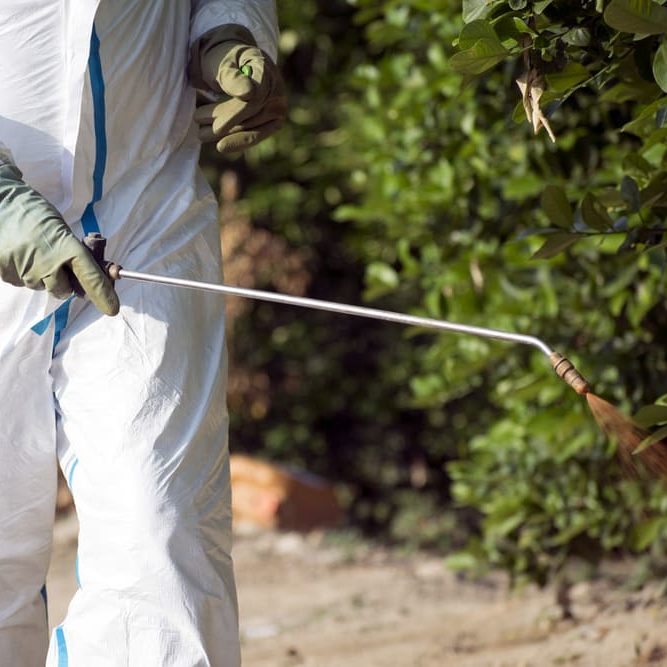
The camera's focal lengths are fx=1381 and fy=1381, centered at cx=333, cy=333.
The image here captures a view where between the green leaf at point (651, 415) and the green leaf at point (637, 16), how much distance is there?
0.77 metres

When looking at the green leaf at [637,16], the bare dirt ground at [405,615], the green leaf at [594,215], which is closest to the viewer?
the green leaf at [637,16]

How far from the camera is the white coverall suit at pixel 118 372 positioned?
2266mm

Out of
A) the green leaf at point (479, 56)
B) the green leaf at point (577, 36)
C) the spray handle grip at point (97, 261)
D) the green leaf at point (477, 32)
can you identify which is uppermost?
the green leaf at point (477, 32)

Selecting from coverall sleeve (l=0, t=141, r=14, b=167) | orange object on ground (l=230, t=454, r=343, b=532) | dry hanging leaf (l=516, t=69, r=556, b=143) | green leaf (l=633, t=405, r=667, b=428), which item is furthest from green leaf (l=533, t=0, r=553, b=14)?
orange object on ground (l=230, t=454, r=343, b=532)

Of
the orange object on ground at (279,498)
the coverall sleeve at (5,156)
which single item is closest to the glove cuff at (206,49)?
the coverall sleeve at (5,156)

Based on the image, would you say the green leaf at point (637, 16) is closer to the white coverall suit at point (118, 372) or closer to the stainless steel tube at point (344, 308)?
the stainless steel tube at point (344, 308)


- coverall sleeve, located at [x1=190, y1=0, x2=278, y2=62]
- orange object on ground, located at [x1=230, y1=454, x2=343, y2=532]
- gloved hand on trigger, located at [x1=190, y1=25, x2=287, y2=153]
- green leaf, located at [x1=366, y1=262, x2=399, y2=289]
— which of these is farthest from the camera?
orange object on ground, located at [x1=230, y1=454, x2=343, y2=532]

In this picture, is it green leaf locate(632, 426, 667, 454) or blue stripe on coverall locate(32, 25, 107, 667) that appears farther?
green leaf locate(632, 426, 667, 454)

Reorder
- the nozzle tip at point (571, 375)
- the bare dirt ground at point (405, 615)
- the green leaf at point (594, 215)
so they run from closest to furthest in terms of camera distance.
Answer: the nozzle tip at point (571, 375), the green leaf at point (594, 215), the bare dirt ground at point (405, 615)

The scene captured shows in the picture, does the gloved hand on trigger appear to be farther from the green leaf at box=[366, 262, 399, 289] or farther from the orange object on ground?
the orange object on ground

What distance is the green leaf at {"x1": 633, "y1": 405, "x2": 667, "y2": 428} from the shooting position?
2600 mm

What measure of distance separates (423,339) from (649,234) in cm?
385

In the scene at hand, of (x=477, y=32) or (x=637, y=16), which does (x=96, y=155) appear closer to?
(x=477, y=32)

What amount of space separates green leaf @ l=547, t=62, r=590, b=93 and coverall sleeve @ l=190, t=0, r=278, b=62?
59 centimetres
